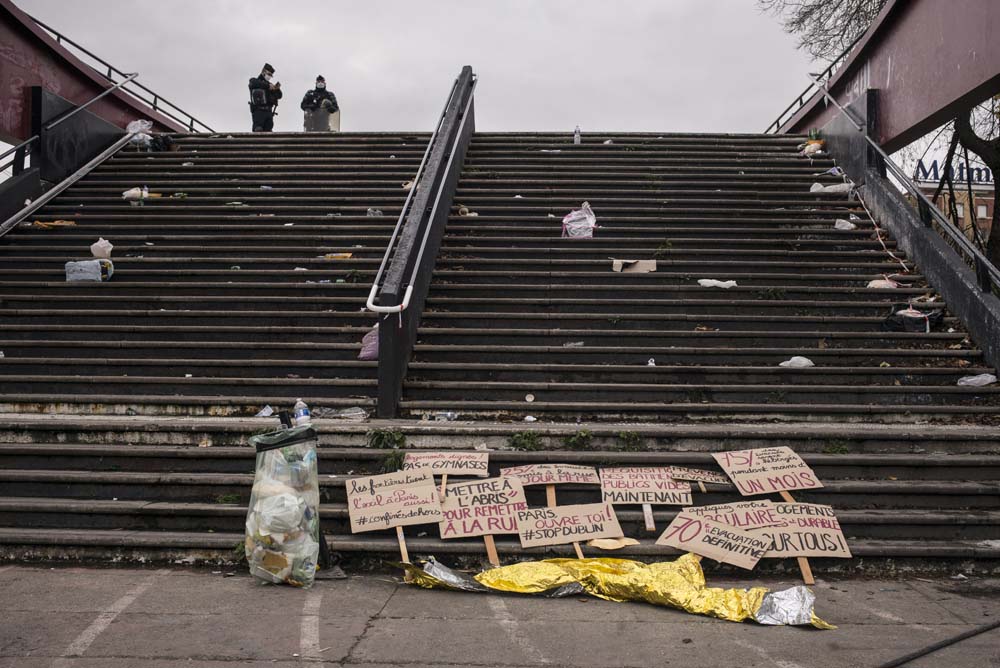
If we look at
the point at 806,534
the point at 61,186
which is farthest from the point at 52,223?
the point at 806,534

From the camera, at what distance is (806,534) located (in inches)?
217

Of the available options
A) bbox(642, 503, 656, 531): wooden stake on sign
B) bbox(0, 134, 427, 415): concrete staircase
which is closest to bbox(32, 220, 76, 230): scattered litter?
bbox(0, 134, 427, 415): concrete staircase

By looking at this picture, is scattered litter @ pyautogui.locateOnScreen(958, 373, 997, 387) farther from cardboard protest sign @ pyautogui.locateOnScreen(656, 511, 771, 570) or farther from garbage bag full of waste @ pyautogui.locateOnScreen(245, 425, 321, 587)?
garbage bag full of waste @ pyautogui.locateOnScreen(245, 425, 321, 587)

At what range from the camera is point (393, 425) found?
6613 millimetres

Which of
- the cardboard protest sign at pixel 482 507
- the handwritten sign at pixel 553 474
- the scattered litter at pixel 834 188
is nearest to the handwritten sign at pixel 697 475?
the handwritten sign at pixel 553 474

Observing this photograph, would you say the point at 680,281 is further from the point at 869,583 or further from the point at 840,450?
the point at 869,583

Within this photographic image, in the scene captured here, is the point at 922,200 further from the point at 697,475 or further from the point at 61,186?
the point at 61,186

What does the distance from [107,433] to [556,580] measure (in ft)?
12.8

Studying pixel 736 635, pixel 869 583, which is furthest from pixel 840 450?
pixel 736 635

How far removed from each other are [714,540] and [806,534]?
2.08ft

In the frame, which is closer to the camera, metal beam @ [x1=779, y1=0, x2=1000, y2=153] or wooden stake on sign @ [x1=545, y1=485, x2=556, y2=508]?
wooden stake on sign @ [x1=545, y1=485, x2=556, y2=508]

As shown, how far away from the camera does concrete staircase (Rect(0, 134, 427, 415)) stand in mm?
7621

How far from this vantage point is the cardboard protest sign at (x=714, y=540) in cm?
535

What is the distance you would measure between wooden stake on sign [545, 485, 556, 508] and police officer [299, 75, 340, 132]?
41.7 ft
